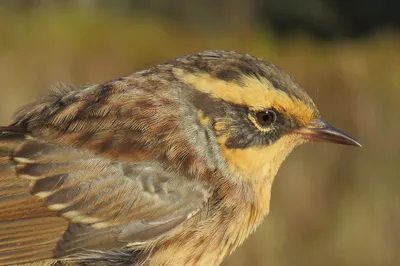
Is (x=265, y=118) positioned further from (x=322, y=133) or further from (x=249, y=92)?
(x=322, y=133)

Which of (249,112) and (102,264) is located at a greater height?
(249,112)

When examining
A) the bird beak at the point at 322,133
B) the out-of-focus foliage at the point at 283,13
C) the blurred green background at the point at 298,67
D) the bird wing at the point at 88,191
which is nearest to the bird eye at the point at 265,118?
the bird beak at the point at 322,133

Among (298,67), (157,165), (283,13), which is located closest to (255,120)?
(157,165)

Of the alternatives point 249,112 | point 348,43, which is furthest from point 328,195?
point 249,112

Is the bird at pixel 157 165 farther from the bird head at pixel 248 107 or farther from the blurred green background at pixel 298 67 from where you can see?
the blurred green background at pixel 298 67

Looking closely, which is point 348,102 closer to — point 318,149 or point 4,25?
point 318,149

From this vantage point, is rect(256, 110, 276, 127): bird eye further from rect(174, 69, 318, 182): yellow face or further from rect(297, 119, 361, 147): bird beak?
rect(297, 119, 361, 147): bird beak

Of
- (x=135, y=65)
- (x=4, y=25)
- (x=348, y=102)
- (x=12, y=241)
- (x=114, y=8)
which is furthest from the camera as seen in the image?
(x=114, y=8)
